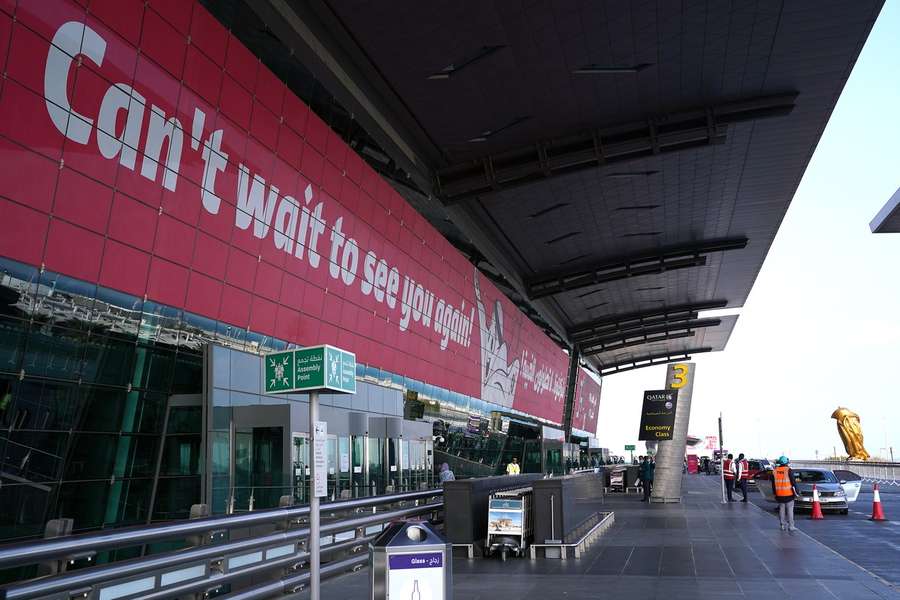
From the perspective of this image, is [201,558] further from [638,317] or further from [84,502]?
[638,317]

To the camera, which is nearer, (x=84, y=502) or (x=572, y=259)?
(x=84, y=502)

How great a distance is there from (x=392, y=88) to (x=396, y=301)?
748 cm

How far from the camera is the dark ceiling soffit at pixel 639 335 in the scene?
69125 millimetres

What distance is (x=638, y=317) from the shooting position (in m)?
64.4

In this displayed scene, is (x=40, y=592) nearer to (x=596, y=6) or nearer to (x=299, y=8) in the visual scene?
(x=299, y=8)

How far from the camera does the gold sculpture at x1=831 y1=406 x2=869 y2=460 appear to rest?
73.5 meters

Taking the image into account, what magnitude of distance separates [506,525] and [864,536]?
867cm

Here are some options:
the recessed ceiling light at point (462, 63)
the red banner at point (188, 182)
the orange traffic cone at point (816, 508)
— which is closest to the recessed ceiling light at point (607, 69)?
the recessed ceiling light at point (462, 63)

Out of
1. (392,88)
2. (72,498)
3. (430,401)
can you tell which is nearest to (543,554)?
(72,498)

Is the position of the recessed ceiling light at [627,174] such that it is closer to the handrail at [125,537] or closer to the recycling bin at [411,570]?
the handrail at [125,537]

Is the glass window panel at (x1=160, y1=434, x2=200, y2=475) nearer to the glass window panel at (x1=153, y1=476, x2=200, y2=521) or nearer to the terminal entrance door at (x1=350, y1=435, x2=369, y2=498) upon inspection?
the glass window panel at (x1=153, y1=476, x2=200, y2=521)

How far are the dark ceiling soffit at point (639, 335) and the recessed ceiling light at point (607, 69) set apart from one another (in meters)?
47.5

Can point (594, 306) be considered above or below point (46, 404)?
above

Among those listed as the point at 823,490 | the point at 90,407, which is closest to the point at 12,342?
the point at 90,407
